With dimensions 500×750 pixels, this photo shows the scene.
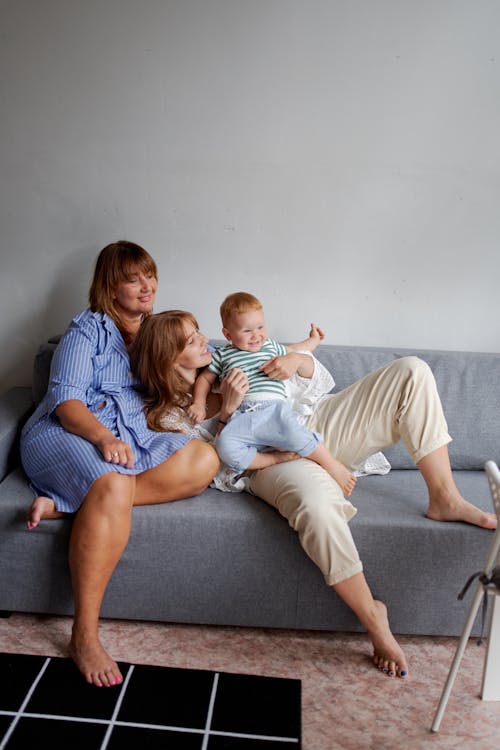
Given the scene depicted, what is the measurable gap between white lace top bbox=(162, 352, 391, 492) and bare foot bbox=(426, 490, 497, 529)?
0.34m

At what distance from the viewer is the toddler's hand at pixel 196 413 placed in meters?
2.06

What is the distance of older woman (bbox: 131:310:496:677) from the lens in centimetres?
173

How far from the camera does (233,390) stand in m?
2.00

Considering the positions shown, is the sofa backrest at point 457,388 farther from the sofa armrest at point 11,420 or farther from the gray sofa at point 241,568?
the gray sofa at point 241,568

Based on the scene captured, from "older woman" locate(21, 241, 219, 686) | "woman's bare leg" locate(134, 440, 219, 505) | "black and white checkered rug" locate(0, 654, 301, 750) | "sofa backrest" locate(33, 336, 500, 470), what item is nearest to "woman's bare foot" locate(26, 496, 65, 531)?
"older woman" locate(21, 241, 219, 686)

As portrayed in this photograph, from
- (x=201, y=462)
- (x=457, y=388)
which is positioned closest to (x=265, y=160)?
(x=457, y=388)

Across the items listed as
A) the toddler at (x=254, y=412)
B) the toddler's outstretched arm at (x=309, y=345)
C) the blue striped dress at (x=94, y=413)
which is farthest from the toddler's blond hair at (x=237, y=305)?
the blue striped dress at (x=94, y=413)

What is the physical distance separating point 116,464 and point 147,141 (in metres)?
1.24

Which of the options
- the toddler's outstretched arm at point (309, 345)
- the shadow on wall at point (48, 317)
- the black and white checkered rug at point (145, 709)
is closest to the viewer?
the black and white checkered rug at point (145, 709)

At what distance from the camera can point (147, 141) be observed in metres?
2.43

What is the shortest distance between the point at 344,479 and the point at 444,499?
285mm

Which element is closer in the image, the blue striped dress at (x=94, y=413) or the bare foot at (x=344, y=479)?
the blue striped dress at (x=94, y=413)

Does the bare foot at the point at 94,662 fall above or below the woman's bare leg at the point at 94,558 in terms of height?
below

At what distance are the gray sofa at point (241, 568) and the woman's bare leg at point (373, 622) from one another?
95 millimetres
